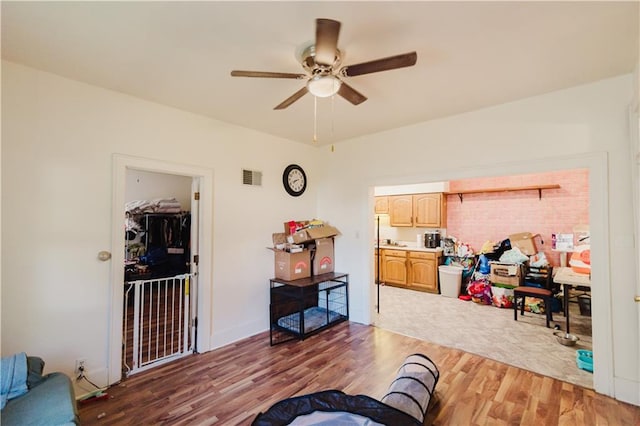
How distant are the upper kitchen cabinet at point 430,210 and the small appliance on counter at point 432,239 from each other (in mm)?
172

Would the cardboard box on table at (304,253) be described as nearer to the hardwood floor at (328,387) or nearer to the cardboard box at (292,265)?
the cardboard box at (292,265)

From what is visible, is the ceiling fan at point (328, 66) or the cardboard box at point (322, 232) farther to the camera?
the cardboard box at point (322, 232)

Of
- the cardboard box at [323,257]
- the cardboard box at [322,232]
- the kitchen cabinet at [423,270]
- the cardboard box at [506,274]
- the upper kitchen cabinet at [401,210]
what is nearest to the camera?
the cardboard box at [322,232]

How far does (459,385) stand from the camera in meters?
2.45

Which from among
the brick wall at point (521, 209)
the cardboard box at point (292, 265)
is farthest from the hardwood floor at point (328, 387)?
the brick wall at point (521, 209)

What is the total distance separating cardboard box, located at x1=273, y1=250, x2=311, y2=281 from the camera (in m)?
3.59

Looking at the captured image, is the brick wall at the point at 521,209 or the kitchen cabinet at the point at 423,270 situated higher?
the brick wall at the point at 521,209

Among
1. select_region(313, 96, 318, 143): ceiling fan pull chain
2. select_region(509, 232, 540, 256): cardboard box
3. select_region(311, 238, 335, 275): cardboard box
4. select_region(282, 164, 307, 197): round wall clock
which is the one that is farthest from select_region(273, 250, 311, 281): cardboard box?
select_region(509, 232, 540, 256): cardboard box

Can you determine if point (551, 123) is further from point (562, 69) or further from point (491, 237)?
point (491, 237)

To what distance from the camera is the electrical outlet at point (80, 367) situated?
2.32 m

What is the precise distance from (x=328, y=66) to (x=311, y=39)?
0.24 metres

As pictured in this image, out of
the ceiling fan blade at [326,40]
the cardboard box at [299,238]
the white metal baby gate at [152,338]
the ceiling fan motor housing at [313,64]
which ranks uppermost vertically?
the ceiling fan motor housing at [313,64]

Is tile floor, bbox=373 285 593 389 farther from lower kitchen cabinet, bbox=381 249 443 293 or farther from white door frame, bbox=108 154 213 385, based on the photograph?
white door frame, bbox=108 154 213 385

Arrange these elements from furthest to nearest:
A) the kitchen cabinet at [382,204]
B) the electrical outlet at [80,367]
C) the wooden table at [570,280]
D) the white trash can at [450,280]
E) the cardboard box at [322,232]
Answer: the kitchen cabinet at [382,204] < the white trash can at [450,280] < the cardboard box at [322,232] < the wooden table at [570,280] < the electrical outlet at [80,367]
